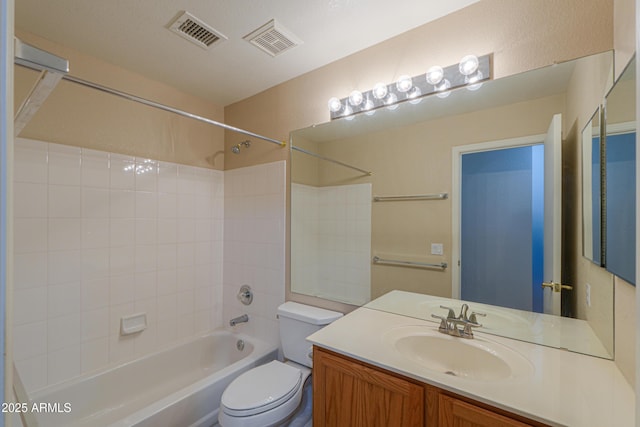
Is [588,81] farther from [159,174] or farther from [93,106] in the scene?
[93,106]

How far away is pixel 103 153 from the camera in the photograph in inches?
70.2

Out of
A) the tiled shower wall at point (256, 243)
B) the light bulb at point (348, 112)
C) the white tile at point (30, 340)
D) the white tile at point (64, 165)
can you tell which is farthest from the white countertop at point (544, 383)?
the white tile at point (64, 165)

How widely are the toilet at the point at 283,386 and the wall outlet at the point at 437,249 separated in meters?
0.70

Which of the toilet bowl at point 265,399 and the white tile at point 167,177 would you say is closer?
the toilet bowl at point 265,399

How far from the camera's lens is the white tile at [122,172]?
1.82 m

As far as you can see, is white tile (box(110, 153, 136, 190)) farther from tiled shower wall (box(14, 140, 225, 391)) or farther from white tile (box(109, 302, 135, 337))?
white tile (box(109, 302, 135, 337))

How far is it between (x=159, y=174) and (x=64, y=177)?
21.0 inches

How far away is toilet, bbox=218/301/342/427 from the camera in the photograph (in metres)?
1.27

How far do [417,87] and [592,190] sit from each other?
90 cm

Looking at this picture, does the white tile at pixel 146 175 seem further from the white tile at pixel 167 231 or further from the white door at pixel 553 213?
the white door at pixel 553 213

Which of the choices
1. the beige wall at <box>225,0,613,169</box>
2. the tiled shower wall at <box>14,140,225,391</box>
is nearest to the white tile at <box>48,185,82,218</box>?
the tiled shower wall at <box>14,140,225,391</box>

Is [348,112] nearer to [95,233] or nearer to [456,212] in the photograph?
[456,212]

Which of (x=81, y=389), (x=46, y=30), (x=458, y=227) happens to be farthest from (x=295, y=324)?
(x=46, y=30)

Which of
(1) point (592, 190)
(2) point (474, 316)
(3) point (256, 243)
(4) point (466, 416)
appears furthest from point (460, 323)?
(3) point (256, 243)
